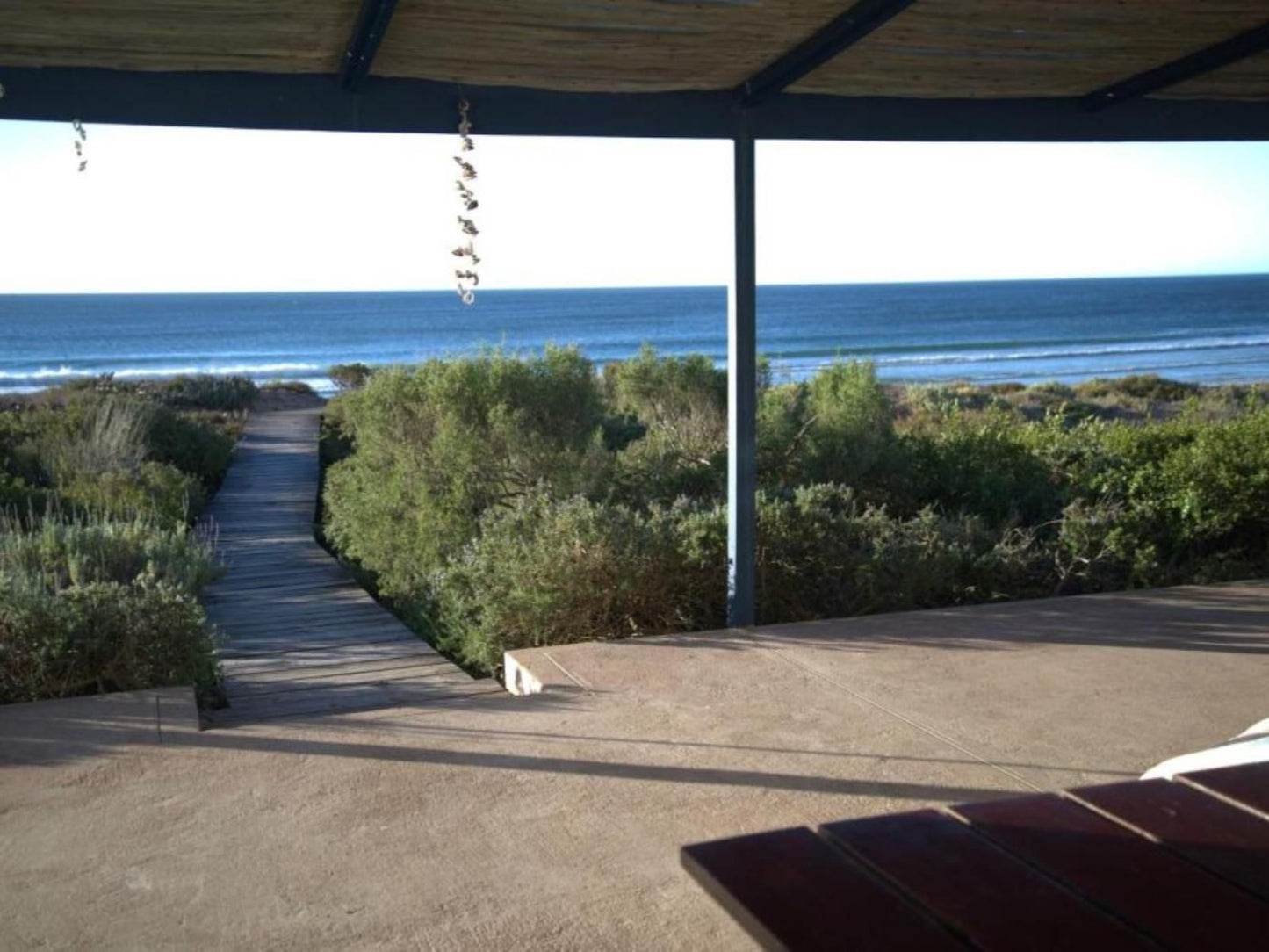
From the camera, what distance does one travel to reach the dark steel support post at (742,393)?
218 inches

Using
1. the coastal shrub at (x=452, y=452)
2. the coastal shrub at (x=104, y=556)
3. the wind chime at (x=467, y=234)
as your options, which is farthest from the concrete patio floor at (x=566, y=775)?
the coastal shrub at (x=452, y=452)

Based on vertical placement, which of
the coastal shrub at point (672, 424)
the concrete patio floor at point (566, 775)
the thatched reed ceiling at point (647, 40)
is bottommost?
the concrete patio floor at point (566, 775)

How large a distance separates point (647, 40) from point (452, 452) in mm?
4679

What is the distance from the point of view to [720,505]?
7.46m

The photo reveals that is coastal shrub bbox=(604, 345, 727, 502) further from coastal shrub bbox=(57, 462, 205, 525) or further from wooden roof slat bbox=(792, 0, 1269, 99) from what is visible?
wooden roof slat bbox=(792, 0, 1269, 99)

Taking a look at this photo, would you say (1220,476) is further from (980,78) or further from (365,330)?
(365,330)

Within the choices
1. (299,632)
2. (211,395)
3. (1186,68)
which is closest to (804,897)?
(1186,68)

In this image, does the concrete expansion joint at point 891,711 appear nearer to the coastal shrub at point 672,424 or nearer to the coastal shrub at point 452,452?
the coastal shrub at point 452,452

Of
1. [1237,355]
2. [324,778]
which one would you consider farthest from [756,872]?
[1237,355]

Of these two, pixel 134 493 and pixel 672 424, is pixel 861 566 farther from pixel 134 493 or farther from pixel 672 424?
pixel 134 493

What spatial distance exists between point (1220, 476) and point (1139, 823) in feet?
19.9

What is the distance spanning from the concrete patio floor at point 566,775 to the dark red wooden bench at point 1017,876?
43.4 inches

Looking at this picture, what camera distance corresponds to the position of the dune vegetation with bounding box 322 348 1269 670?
6223mm

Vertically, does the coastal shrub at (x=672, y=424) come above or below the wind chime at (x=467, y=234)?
below
